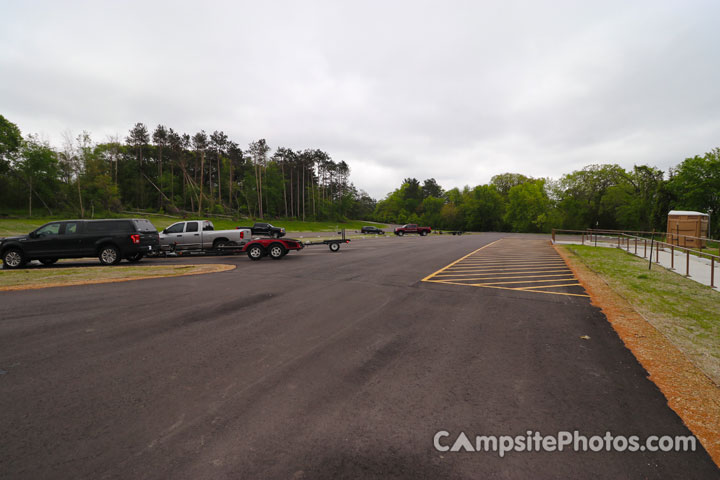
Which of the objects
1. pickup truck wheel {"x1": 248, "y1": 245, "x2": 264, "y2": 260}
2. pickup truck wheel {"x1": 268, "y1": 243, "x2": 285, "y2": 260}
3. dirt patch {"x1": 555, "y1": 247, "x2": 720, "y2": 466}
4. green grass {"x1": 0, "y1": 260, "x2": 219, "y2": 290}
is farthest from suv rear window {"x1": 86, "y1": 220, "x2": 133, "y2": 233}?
dirt patch {"x1": 555, "y1": 247, "x2": 720, "y2": 466}

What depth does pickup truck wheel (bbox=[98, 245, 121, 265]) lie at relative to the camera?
43.9ft

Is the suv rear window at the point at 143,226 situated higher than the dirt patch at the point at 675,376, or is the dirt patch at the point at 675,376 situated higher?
the suv rear window at the point at 143,226

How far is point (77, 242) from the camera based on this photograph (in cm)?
1299

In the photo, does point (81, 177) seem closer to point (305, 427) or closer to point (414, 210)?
point (305, 427)

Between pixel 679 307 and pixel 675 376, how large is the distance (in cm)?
484

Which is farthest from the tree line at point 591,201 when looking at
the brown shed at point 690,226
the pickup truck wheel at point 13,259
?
the pickup truck wheel at point 13,259

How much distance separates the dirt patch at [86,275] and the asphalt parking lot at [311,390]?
226cm

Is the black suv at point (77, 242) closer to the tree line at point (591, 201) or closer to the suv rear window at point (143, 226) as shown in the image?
the suv rear window at point (143, 226)

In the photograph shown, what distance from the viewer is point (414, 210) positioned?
128m

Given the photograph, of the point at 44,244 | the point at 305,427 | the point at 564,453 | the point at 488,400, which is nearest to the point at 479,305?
the point at 488,400

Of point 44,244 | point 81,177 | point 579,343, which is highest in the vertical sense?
point 81,177

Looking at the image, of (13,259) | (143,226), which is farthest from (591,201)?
(13,259)

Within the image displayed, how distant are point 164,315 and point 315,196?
88.2 m

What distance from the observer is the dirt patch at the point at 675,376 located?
114 inches
